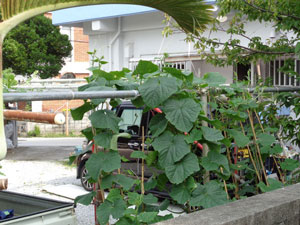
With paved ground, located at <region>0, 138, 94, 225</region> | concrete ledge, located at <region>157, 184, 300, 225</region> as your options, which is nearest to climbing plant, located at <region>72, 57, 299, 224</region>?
concrete ledge, located at <region>157, 184, 300, 225</region>

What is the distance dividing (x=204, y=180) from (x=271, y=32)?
8570mm

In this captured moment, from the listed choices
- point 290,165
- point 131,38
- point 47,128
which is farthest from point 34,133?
point 290,165

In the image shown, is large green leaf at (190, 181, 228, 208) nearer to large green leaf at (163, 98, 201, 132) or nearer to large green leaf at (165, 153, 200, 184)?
large green leaf at (165, 153, 200, 184)

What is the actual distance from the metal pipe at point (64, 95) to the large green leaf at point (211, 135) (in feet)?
1.90

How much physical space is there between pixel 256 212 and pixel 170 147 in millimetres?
732

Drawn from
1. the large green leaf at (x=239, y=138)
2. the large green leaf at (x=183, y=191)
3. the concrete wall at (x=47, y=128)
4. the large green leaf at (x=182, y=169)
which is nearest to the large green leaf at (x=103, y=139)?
the large green leaf at (x=182, y=169)

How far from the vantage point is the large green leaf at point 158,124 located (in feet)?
11.3

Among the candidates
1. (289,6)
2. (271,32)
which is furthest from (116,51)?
(289,6)

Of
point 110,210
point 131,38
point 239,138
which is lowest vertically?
point 110,210

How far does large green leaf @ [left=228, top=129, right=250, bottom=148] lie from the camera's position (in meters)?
3.82

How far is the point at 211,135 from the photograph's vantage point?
352 cm

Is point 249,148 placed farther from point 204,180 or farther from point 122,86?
point 122,86

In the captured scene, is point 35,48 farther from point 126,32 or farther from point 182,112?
point 182,112

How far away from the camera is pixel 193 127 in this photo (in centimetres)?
354
